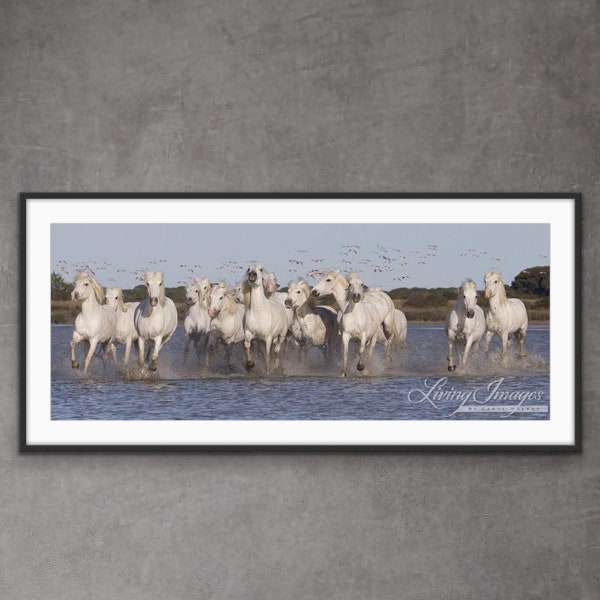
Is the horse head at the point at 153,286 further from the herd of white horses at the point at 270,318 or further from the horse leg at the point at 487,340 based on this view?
the horse leg at the point at 487,340

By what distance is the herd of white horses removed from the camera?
2.14 m

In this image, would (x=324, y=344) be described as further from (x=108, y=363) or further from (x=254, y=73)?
(x=254, y=73)

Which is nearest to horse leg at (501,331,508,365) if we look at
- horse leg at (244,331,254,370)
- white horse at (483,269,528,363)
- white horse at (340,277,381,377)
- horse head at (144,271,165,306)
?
white horse at (483,269,528,363)

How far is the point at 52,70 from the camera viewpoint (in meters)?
2.17

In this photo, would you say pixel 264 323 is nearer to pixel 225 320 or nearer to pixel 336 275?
pixel 225 320

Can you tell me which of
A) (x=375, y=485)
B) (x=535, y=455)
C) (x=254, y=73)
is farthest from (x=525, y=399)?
(x=254, y=73)

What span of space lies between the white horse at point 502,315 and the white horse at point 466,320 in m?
0.03

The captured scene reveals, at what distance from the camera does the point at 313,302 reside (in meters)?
2.16

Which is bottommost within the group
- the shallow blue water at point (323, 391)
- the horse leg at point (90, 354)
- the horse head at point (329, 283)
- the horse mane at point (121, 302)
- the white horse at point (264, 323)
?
the shallow blue water at point (323, 391)

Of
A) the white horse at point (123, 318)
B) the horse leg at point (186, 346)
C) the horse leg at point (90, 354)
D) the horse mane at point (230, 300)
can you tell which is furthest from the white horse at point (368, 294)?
the horse leg at point (90, 354)

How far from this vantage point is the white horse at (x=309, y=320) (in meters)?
2.16

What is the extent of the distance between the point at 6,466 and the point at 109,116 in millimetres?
1069

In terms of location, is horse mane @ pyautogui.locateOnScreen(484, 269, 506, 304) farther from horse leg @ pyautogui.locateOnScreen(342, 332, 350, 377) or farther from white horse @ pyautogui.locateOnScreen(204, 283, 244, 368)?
white horse @ pyautogui.locateOnScreen(204, 283, 244, 368)

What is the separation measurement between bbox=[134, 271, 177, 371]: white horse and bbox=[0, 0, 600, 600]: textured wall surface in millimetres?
277
